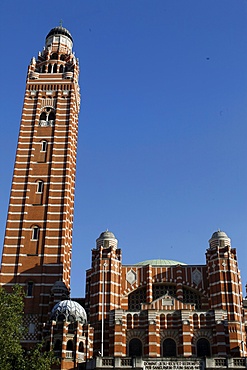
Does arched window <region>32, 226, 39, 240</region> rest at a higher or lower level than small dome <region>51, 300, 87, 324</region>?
higher

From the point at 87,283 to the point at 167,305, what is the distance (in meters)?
12.4

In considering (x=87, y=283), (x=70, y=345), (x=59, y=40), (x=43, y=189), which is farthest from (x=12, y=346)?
(x=59, y=40)

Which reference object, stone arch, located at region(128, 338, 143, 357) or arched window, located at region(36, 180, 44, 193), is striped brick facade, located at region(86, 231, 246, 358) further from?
arched window, located at region(36, 180, 44, 193)

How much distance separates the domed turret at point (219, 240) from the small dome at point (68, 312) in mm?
17724

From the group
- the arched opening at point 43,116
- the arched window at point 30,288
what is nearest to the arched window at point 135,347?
the arched window at point 30,288

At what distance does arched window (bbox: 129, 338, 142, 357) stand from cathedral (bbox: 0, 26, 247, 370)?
0.35ft

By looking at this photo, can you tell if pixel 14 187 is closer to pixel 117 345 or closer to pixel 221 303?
pixel 117 345

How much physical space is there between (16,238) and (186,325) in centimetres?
2412

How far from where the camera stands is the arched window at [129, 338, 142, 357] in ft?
169

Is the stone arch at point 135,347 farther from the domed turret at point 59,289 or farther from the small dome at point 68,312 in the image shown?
the domed turret at point 59,289

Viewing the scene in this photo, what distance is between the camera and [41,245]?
61375 mm

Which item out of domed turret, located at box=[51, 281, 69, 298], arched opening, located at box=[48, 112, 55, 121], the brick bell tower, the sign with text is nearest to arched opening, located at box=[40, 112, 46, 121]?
the brick bell tower

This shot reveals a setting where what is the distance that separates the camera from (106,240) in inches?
2343

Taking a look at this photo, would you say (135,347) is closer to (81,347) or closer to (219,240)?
(81,347)
